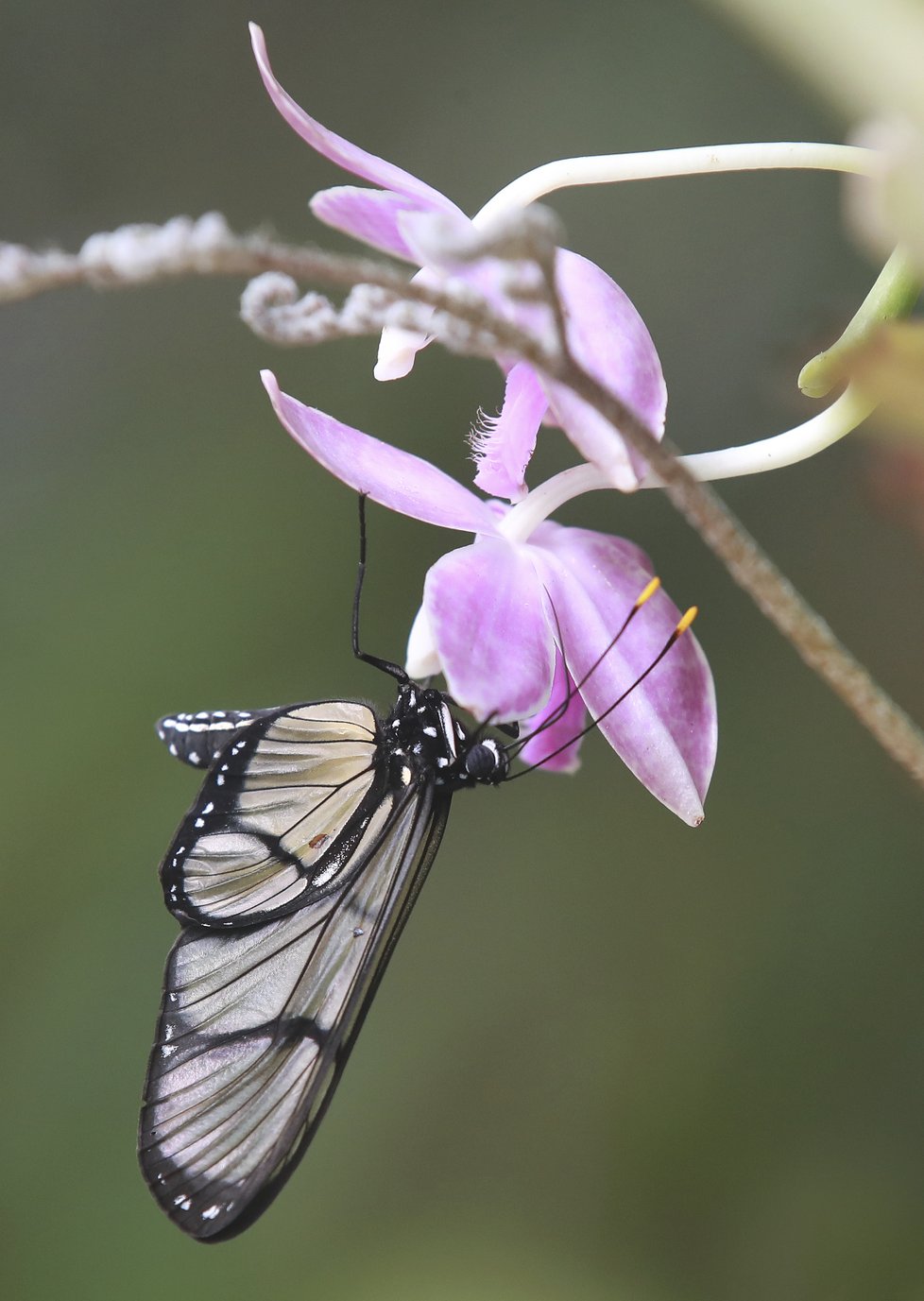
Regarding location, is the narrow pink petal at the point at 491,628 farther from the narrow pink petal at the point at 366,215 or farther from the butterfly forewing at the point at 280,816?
the butterfly forewing at the point at 280,816

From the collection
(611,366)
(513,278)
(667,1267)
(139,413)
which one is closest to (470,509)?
(611,366)

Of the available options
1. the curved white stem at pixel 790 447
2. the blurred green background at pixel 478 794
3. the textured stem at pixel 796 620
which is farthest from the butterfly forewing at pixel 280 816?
Result: the blurred green background at pixel 478 794

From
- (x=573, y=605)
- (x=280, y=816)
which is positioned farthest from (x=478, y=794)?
(x=573, y=605)

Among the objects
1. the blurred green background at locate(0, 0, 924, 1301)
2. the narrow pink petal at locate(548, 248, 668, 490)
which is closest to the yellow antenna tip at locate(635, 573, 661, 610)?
the narrow pink petal at locate(548, 248, 668, 490)

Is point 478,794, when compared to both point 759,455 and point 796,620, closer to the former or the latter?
point 759,455

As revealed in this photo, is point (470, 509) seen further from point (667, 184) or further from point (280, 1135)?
point (667, 184)

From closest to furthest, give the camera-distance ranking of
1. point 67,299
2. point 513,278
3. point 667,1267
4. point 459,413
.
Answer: point 513,278 → point 667,1267 → point 459,413 → point 67,299
